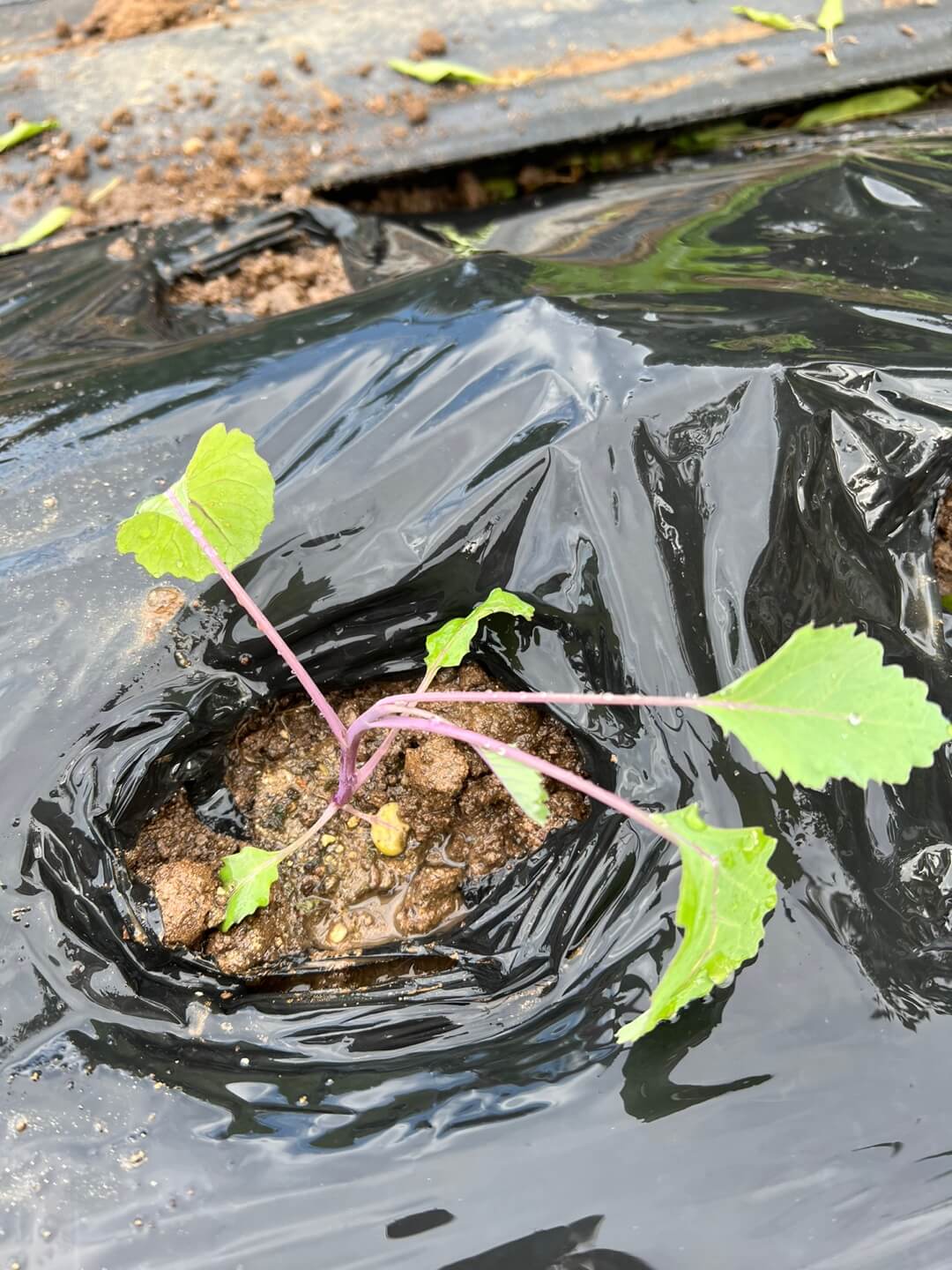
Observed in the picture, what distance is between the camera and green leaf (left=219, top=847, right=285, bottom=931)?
2.64 feet

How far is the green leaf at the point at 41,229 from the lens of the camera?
143 centimetres

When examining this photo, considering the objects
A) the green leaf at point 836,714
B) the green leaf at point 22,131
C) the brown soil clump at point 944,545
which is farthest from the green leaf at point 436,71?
the green leaf at point 836,714

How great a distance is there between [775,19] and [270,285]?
117cm

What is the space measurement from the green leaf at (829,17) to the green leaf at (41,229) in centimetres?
152

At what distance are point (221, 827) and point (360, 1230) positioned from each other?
1.40ft

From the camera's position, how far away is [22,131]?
149 centimetres

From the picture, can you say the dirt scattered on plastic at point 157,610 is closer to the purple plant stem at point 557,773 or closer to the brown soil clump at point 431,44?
the purple plant stem at point 557,773

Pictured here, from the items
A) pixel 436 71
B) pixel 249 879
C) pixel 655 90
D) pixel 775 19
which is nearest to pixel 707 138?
pixel 655 90

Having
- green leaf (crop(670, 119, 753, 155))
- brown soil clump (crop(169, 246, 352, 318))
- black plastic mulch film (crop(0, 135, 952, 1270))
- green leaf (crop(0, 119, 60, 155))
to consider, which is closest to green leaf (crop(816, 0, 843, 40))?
green leaf (crop(670, 119, 753, 155))

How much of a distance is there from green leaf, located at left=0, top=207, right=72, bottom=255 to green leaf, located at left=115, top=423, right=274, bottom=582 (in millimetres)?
1016

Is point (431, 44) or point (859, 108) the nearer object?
point (431, 44)

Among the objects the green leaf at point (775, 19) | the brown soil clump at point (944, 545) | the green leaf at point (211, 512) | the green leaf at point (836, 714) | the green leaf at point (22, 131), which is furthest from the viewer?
the green leaf at point (775, 19)

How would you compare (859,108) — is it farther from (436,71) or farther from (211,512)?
(211,512)

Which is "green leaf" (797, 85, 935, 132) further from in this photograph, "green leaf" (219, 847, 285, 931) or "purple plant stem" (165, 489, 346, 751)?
"green leaf" (219, 847, 285, 931)
